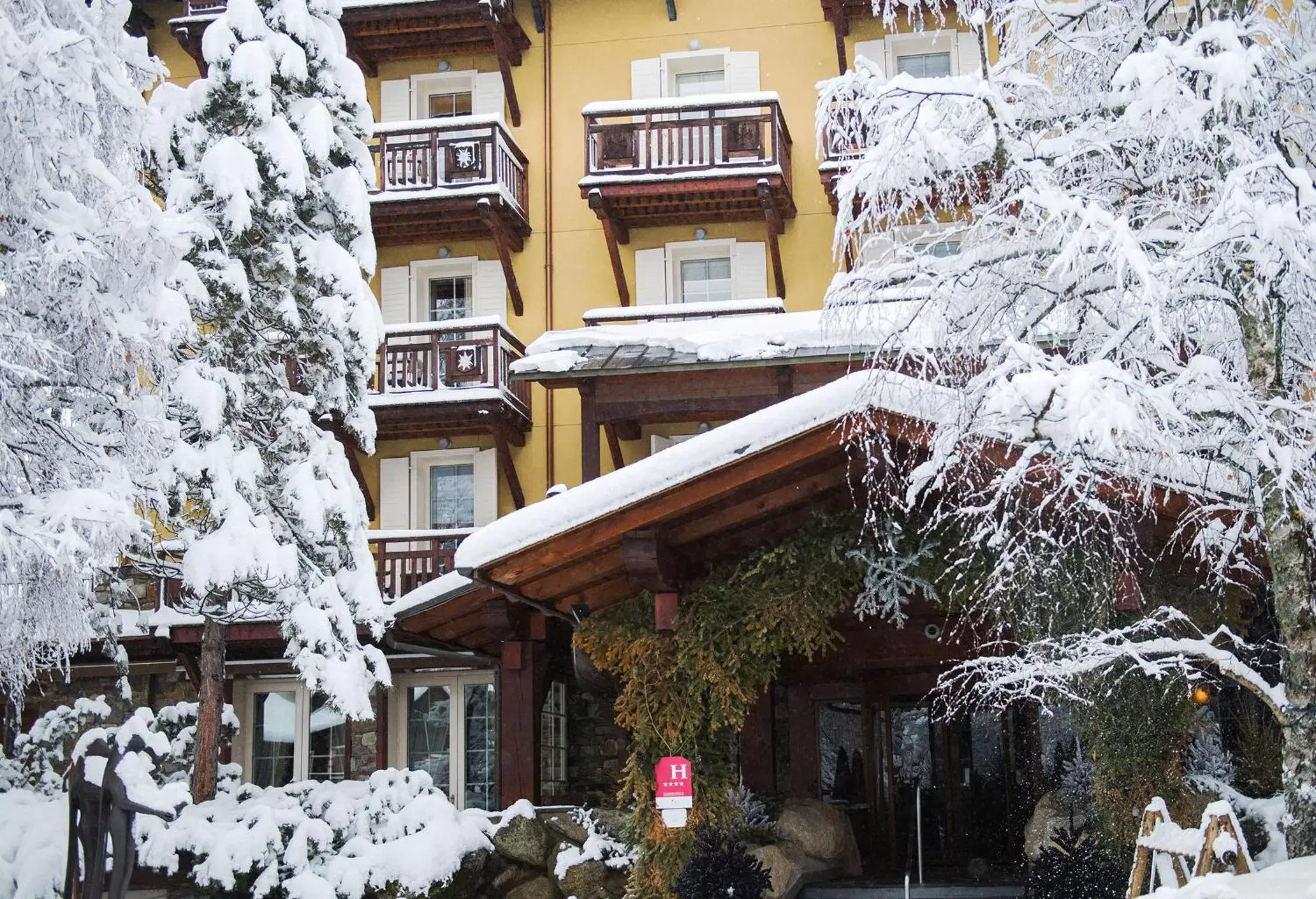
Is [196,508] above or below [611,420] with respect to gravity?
below

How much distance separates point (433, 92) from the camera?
2139 cm

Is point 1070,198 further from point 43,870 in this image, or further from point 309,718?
point 309,718

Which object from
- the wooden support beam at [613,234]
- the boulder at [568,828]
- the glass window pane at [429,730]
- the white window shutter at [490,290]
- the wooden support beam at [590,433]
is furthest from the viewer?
the white window shutter at [490,290]

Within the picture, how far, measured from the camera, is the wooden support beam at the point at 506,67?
20.2m

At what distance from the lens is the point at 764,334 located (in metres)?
15.7

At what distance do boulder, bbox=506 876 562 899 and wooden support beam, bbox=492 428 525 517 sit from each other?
816 cm

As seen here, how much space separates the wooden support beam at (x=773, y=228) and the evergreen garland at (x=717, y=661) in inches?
384

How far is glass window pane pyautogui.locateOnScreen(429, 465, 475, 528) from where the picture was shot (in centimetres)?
1983

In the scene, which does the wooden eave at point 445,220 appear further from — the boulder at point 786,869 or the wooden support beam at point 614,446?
the boulder at point 786,869

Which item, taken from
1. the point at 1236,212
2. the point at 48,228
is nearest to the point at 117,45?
the point at 48,228

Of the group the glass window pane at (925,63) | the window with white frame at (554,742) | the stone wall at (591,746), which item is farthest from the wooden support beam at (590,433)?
the glass window pane at (925,63)

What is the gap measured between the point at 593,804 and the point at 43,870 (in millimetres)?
7672

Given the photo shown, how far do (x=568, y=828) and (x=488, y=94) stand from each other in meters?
12.7

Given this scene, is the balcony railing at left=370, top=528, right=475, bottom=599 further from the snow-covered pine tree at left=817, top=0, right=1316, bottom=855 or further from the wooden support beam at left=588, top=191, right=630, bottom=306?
the snow-covered pine tree at left=817, top=0, right=1316, bottom=855
